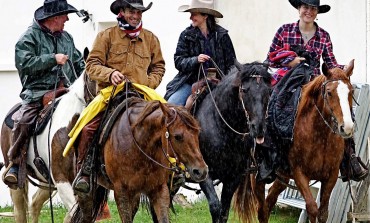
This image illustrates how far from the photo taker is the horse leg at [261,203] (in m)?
13.4

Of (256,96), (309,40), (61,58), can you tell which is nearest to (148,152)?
(256,96)

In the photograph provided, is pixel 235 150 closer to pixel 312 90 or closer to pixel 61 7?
pixel 312 90

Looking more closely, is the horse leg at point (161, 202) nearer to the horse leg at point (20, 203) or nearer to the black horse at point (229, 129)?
the black horse at point (229, 129)

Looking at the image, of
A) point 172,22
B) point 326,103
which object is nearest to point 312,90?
point 326,103

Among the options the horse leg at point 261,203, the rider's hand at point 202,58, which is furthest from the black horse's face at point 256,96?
the horse leg at point 261,203

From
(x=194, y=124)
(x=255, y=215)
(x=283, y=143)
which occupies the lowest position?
(x=255, y=215)

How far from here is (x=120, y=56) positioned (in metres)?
11.4

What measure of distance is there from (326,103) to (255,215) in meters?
1.93

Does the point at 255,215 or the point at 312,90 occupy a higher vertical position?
the point at 312,90

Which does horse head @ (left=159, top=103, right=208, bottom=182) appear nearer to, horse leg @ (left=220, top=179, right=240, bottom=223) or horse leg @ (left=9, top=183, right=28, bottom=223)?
horse leg @ (left=220, top=179, right=240, bottom=223)

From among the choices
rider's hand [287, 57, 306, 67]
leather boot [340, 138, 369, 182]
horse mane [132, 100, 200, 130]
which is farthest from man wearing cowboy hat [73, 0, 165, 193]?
leather boot [340, 138, 369, 182]

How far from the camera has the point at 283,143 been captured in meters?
12.5

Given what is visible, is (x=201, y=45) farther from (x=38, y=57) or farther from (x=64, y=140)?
(x=64, y=140)

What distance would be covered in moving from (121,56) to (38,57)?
1.61m
